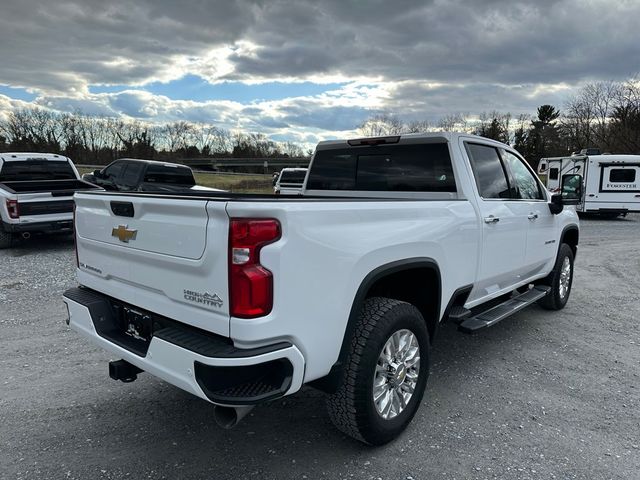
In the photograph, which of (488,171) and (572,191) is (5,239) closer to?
(488,171)

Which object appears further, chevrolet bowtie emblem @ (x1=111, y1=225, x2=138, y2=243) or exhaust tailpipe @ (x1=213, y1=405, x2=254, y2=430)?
chevrolet bowtie emblem @ (x1=111, y1=225, x2=138, y2=243)

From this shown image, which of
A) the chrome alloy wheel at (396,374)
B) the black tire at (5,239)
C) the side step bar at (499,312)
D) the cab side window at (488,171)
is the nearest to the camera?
the chrome alloy wheel at (396,374)

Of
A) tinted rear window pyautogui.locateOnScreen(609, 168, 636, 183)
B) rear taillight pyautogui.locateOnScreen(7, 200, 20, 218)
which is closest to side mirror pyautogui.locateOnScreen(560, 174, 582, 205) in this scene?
rear taillight pyautogui.locateOnScreen(7, 200, 20, 218)

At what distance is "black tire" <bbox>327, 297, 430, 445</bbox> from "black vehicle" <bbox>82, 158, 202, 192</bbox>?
931 cm

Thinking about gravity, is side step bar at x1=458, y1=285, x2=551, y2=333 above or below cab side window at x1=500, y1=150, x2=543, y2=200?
below

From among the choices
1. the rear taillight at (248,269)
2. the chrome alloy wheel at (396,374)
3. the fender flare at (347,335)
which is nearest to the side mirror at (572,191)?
the chrome alloy wheel at (396,374)

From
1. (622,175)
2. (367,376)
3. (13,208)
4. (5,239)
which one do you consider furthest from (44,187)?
(622,175)

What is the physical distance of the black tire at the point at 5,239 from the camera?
939 centimetres

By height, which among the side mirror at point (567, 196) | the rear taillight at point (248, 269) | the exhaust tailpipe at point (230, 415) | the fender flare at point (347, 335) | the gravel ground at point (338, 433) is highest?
the side mirror at point (567, 196)

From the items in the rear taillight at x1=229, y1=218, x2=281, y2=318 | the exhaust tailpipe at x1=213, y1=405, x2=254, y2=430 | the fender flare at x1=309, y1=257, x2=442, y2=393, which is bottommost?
the exhaust tailpipe at x1=213, y1=405, x2=254, y2=430

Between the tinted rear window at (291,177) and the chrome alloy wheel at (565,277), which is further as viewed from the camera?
the tinted rear window at (291,177)

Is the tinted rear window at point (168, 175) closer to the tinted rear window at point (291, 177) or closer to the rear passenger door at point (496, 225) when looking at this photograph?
the tinted rear window at point (291, 177)

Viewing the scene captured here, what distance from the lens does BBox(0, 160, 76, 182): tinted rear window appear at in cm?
1028

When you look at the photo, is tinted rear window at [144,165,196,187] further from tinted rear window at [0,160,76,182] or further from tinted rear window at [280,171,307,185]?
tinted rear window at [280,171,307,185]
